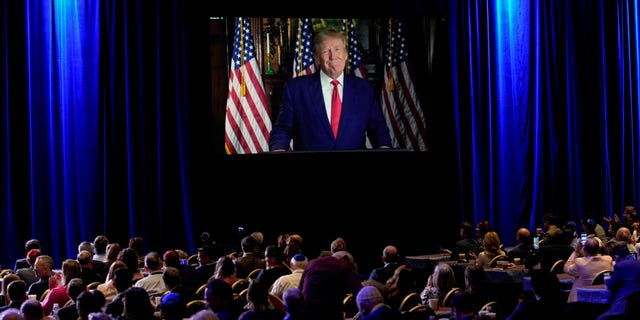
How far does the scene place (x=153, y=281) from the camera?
1020cm

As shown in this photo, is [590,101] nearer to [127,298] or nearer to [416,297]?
[416,297]

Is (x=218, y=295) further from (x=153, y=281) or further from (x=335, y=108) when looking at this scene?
(x=335, y=108)

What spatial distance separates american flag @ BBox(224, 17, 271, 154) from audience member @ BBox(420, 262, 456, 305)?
7.39m

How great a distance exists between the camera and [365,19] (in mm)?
17062

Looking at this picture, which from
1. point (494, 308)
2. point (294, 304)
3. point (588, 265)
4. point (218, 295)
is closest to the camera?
point (294, 304)

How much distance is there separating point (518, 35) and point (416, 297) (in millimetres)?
10262

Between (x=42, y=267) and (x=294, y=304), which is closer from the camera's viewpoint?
(x=294, y=304)

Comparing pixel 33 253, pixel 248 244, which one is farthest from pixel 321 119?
pixel 33 253

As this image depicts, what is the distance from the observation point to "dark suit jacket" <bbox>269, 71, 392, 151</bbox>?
1678 cm

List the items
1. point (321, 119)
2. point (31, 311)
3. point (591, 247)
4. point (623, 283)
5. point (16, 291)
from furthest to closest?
1. point (321, 119)
2. point (591, 247)
3. point (623, 283)
4. point (16, 291)
5. point (31, 311)

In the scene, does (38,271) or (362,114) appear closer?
(38,271)

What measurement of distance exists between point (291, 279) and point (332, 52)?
7.56 meters

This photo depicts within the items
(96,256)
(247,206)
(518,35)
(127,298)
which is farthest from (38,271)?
(518,35)

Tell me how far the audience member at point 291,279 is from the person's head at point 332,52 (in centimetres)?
688
